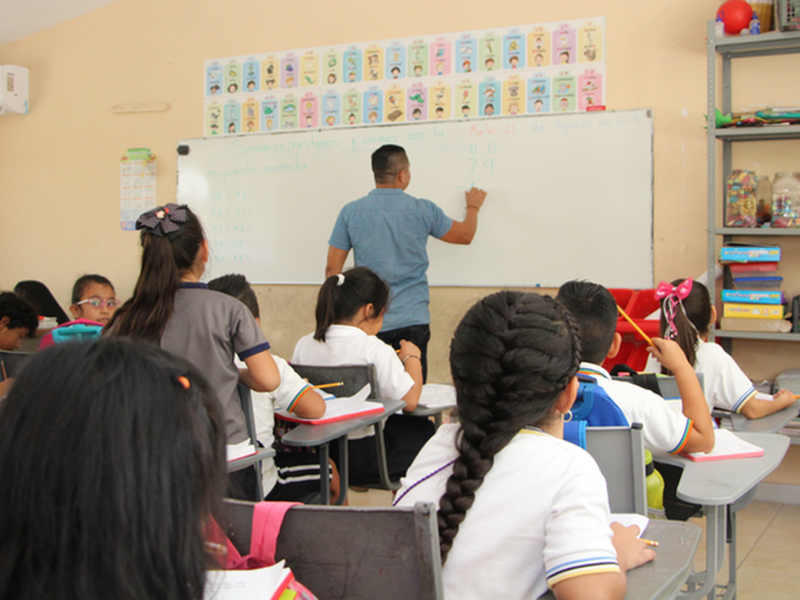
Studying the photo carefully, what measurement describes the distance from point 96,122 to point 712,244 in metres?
3.78

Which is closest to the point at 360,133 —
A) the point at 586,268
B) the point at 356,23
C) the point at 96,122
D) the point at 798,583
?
the point at 356,23

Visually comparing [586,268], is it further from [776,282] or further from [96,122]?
[96,122]

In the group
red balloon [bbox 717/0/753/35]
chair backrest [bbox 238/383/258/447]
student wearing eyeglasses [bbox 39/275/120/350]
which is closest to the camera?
chair backrest [bbox 238/383/258/447]

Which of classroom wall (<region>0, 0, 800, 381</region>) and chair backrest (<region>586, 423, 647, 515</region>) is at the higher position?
classroom wall (<region>0, 0, 800, 381</region>)

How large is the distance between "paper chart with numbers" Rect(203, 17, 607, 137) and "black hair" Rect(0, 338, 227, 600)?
10.7 feet

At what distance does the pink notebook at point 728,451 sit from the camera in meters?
1.45

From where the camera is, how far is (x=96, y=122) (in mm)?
4445

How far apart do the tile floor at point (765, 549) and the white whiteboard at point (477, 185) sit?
3.74 feet

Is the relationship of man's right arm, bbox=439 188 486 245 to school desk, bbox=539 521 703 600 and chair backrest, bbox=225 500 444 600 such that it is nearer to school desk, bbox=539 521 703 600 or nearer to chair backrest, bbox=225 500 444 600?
school desk, bbox=539 521 703 600

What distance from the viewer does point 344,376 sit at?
6.74 ft

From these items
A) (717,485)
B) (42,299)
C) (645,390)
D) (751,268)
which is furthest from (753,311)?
(42,299)

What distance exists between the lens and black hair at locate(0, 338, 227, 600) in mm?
463

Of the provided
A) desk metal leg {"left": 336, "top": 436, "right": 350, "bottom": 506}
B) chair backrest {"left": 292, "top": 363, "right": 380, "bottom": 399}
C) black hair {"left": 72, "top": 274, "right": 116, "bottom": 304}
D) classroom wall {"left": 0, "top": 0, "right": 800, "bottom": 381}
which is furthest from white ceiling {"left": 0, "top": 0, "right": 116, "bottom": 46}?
desk metal leg {"left": 336, "top": 436, "right": 350, "bottom": 506}

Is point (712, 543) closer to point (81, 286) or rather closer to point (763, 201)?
point (763, 201)
